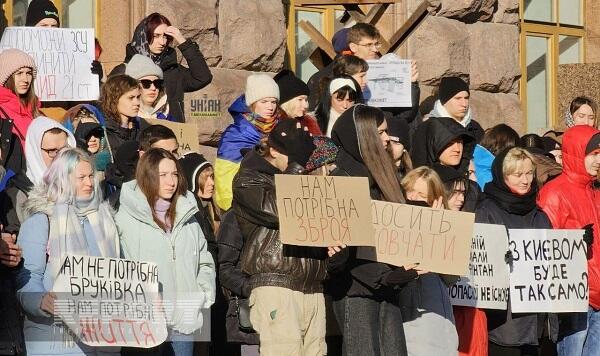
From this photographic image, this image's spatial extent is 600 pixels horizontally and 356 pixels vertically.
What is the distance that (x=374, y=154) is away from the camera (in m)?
10.4

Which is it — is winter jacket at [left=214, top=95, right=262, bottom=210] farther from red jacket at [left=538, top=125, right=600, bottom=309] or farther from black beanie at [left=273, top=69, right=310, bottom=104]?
red jacket at [left=538, top=125, right=600, bottom=309]

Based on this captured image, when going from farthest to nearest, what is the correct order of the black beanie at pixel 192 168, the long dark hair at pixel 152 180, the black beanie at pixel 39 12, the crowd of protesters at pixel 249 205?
the black beanie at pixel 39 12, the black beanie at pixel 192 168, the long dark hair at pixel 152 180, the crowd of protesters at pixel 249 205

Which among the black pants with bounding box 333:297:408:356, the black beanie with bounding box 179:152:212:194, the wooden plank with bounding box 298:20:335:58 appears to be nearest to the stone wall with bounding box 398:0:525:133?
the wooden plank with bounding box 298:20:335:58

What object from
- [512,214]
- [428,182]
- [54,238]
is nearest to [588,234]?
[512,214]

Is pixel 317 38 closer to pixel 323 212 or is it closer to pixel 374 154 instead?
pixel 374 154

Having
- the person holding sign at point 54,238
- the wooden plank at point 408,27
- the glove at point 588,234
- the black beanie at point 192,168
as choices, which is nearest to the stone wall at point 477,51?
the wooden plank at point 408,27

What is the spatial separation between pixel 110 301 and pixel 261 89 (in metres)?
2.60

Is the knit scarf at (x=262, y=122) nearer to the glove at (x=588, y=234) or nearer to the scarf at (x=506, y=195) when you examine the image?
the scarf at (x=506, y=195)

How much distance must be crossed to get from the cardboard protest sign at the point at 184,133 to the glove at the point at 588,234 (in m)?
2.69

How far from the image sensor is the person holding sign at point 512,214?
11.9 metres

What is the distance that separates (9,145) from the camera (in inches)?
427

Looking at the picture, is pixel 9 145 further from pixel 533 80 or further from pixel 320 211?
pixel 533 80

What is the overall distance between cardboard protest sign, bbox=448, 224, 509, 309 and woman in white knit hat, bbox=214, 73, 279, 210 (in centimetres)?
154

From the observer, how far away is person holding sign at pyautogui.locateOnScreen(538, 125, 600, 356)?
12508 millimetres
